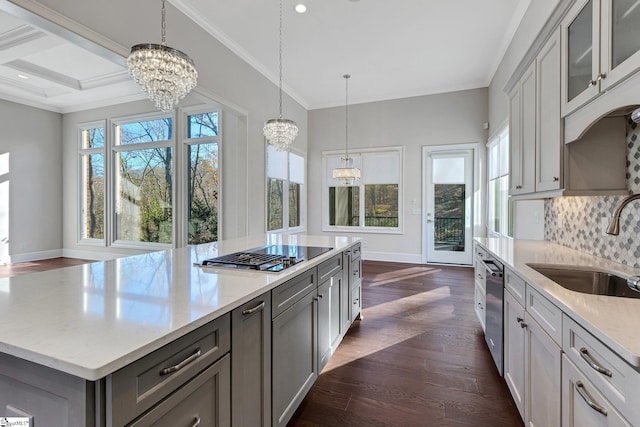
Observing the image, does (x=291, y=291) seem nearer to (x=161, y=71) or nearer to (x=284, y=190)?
(x=161, y=71)

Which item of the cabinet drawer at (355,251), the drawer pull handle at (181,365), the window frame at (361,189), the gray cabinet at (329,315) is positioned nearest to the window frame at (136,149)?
the window frame at (361,189)

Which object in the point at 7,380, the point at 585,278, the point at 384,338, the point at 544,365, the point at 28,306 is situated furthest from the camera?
the point at 384,338

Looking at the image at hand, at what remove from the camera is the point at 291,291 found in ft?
5.16

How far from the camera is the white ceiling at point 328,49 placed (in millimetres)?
3461

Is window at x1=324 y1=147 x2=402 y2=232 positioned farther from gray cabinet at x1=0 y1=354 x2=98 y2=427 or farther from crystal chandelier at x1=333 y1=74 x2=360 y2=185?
gray cabinet at x1=0 y1=354 x2=98 y2=427

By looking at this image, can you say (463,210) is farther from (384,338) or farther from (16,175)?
(16,175)

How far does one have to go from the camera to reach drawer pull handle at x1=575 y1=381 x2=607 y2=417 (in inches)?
34.4

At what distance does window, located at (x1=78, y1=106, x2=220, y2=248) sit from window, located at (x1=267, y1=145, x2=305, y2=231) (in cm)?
97

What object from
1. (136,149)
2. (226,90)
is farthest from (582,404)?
(136,149)

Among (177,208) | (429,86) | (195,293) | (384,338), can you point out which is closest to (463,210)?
(429,86)

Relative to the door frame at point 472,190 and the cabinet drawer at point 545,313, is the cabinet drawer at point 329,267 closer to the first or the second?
the cabinet drawer at point 545,313

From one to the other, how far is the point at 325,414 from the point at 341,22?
4038 millimetres

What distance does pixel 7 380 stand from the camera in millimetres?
819

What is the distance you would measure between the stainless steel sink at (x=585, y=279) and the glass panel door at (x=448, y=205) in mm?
4403
